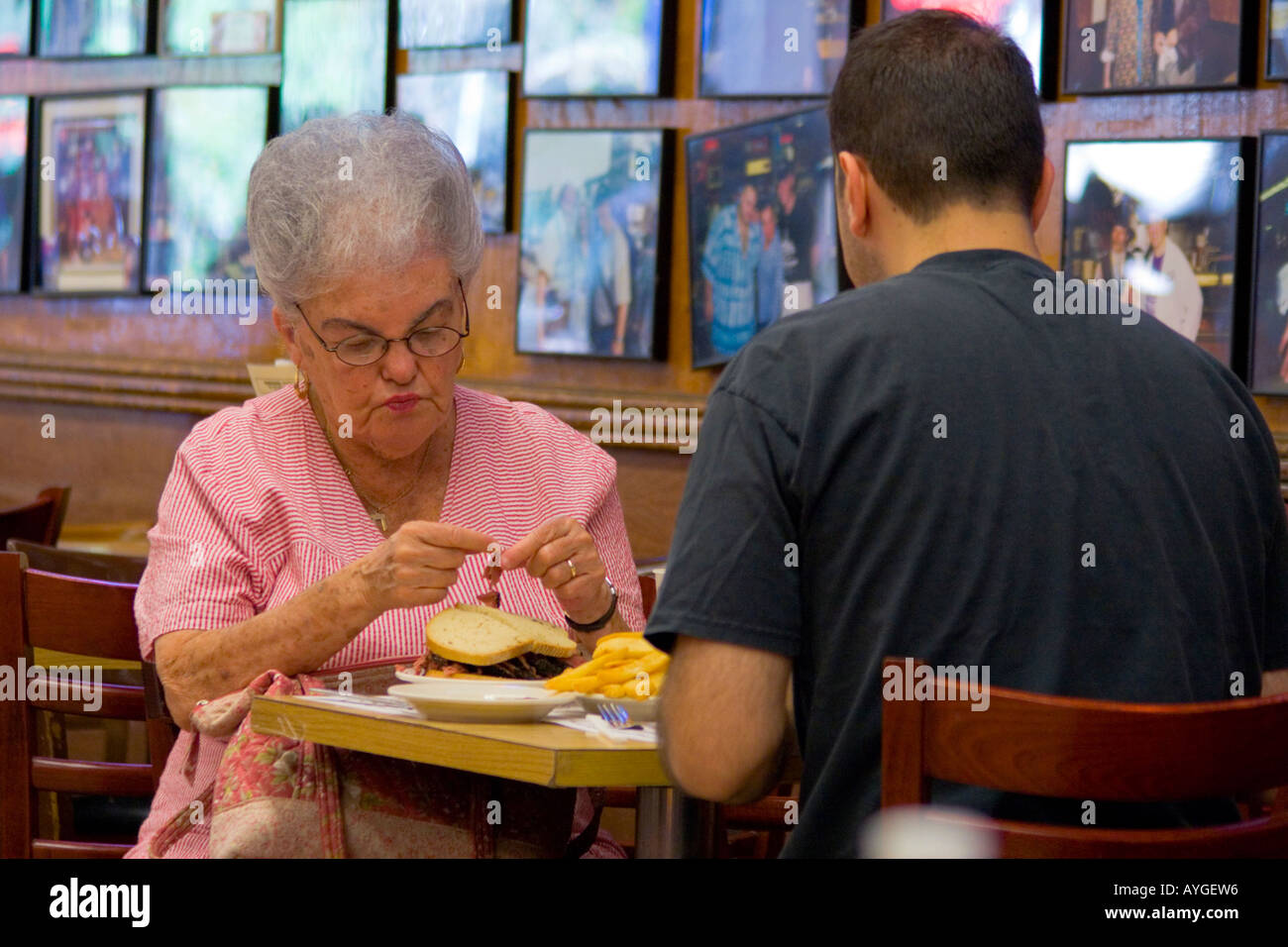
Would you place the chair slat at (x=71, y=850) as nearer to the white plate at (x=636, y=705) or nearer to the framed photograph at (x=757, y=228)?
the white plate at (x=636, y=705)

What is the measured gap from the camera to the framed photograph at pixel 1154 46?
12.4ft

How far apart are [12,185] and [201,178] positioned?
1032 mm

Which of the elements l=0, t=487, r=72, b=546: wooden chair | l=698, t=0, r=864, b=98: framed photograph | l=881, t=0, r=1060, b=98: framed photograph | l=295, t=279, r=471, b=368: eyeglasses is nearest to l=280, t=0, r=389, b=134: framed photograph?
l=698, t=0, r=864, b=98: framed photograph

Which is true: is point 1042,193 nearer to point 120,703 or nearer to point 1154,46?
point 120,703

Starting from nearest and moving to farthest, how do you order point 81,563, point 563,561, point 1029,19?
1. point 563,561
2. point 81,563
3. point 1029,19

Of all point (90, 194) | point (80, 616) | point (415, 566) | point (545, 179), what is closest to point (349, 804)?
point (415, 566)

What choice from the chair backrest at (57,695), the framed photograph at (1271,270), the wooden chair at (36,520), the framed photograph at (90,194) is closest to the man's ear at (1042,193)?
the chair backrest at (57,695)

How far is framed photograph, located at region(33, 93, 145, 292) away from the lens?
5.88m

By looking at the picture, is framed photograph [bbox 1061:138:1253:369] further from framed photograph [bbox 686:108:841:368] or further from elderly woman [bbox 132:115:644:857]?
elderly woman [bbox 132:115:644:857]

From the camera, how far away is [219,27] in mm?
5633

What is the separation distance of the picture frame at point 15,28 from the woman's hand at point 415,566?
192 inches
